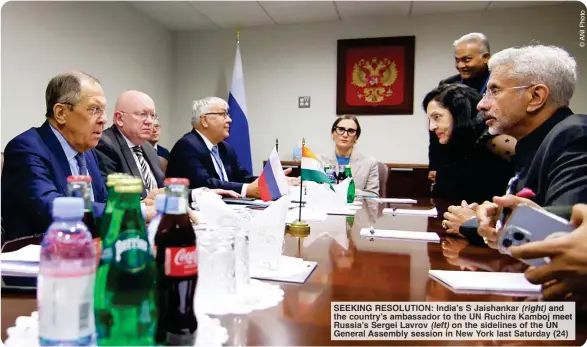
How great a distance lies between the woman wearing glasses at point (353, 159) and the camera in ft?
12.4

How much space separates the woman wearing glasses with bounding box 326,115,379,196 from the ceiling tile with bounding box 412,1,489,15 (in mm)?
1740

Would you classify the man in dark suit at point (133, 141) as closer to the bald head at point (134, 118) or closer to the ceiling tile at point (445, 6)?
the bald head at point (134, 118)

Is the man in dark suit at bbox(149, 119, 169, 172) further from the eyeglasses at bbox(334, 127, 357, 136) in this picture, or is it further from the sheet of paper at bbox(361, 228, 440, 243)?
the sheet of paper at bbox(361, 228, 440, 243)

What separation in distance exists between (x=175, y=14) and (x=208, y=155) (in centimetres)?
258

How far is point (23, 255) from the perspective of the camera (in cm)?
104

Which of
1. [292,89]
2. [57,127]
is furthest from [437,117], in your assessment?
[292,89]

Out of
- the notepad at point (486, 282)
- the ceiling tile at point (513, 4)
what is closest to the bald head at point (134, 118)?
the notepad at point (486, 282)

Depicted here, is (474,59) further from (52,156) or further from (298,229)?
(52,156)

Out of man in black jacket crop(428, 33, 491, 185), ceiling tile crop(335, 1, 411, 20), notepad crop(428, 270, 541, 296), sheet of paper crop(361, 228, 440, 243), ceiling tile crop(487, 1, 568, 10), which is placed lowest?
notepad crop(428, 270, 541, 296)

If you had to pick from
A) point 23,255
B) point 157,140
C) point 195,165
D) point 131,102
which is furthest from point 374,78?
point 23,255

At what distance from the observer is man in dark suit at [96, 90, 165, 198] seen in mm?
2490

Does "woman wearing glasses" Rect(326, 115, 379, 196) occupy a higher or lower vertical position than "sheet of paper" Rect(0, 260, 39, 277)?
higher

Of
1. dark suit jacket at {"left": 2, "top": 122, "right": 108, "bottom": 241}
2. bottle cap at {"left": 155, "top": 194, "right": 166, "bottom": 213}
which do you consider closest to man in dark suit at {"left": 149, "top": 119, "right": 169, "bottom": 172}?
dark suit jacket at {"left": 2, "top": 122, "right": 108, "bottom": 241}

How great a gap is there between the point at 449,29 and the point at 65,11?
3.96 meters
